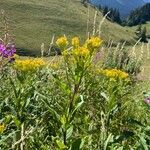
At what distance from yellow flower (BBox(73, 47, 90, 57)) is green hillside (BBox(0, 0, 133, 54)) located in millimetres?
85545

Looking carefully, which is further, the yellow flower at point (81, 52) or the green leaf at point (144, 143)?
the green leaf at point (144, 143)

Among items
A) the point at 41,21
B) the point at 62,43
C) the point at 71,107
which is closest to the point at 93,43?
the point at 62,43

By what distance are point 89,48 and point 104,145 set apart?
2.43ft

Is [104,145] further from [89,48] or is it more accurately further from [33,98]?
[33,98]

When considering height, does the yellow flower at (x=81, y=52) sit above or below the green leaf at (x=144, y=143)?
above

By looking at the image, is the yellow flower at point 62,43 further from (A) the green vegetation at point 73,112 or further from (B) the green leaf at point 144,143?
(B) the green leaf at point 144,143

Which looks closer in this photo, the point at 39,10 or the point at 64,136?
the point at 64,136

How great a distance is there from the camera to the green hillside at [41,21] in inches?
3772

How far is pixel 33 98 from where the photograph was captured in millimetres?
4684

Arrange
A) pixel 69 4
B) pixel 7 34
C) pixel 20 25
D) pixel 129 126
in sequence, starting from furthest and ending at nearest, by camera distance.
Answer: pixel 69 4, pixel 20 25, pixel 129 126, pixel 7 34

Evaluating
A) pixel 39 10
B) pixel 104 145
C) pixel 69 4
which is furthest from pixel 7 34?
pixel 69 4

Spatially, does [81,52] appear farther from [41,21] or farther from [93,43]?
[41,21]

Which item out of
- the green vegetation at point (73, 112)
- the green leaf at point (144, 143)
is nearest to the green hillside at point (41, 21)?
the green vegetation at point (73, 112)

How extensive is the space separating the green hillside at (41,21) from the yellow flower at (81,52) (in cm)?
8554
